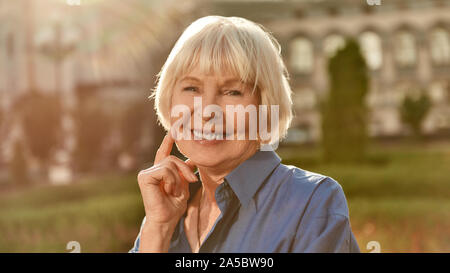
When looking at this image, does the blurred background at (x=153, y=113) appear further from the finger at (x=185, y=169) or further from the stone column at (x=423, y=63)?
the finger at (x=185, y=169)

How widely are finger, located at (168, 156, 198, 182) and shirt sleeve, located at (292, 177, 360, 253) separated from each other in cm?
24

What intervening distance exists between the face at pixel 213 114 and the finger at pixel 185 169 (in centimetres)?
3

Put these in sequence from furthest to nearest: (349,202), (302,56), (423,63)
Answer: (302,56) → (423,63) → (349,202)

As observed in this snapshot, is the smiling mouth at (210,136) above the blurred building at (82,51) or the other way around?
the other way around

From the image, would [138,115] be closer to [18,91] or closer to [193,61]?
[18,91]

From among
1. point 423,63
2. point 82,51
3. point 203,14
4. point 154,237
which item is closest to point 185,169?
point 154,237

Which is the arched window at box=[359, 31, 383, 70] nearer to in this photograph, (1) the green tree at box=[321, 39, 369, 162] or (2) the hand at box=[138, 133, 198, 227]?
(1) the green tree at box=[321, 39, 369, 162]

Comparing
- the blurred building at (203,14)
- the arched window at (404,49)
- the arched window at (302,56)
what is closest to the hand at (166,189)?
the blurred building at (203,14)

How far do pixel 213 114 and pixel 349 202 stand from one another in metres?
3.33

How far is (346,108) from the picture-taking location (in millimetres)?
4484

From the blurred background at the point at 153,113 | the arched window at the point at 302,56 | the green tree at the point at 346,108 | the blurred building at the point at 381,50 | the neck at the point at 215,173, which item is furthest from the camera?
the green tree at the point at 346,108

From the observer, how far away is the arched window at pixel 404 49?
4203 mm

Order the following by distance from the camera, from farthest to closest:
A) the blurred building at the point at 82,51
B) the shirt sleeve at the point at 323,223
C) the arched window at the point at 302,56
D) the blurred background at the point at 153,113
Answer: the arched window at the point at 302,56 → the blurred background at the point at 153,113 → the blurred building at the point at 82,51 → the shirt sleeve at the point at 323,223

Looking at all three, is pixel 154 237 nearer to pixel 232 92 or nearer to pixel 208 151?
pixel 208 151
